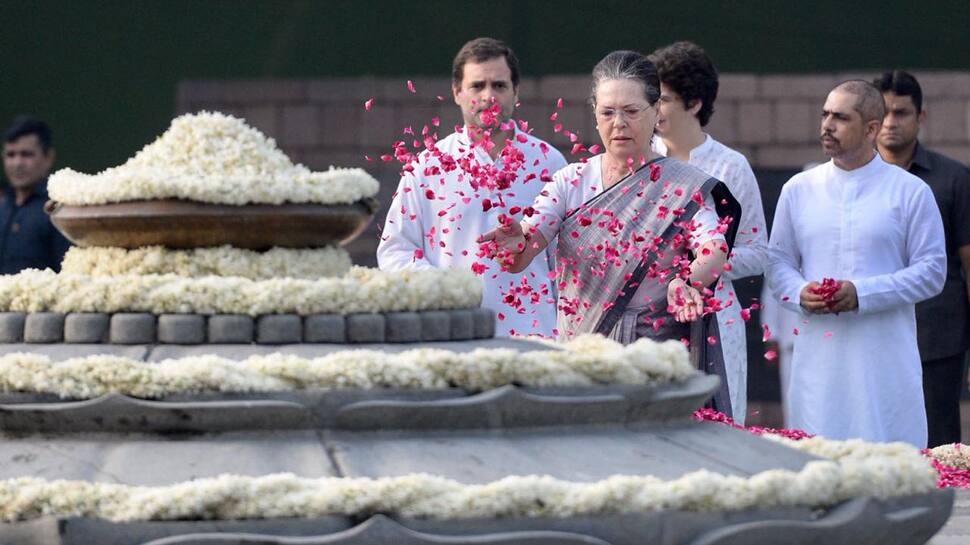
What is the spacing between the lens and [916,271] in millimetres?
6492

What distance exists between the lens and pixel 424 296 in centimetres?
384

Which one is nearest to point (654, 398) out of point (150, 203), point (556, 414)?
point (556, 414)

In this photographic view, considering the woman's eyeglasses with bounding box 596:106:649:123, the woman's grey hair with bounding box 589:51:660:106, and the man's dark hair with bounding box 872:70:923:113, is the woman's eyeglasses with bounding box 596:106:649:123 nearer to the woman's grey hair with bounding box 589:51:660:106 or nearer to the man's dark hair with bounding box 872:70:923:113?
the woman's grey hair with bounding box 589:51:660:106

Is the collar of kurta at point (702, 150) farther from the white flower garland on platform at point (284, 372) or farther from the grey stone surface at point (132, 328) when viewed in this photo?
the grey stone surface at point (132, 328)

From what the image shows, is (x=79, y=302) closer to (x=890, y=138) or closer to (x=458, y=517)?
(x=458, y=517)

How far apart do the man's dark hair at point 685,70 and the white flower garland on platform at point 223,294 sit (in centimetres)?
277

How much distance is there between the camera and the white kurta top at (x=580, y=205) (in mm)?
5551

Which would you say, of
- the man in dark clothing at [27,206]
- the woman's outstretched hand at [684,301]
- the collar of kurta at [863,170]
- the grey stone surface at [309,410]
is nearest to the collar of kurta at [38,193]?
the man in dark clothing at [27,206]

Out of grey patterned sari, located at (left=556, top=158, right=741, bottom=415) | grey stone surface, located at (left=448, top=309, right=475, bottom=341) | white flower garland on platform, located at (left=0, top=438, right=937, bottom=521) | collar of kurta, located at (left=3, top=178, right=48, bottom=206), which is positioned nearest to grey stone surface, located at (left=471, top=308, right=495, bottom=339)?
grey stone surface, located at (left=448, top=309, right=475, bottom=341)

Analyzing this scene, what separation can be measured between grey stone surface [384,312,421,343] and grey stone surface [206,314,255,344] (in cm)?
26

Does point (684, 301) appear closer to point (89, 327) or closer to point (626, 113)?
point (626, 113)

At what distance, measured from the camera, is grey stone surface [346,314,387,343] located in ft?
12.2

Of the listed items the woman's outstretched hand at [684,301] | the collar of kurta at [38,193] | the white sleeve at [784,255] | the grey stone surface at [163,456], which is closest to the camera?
the grey stone surface at [163,456]

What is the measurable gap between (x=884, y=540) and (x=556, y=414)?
0.64m
